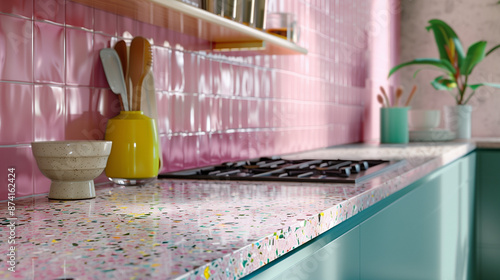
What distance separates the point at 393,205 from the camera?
4.97 ft

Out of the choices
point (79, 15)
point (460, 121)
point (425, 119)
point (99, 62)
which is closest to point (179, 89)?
point (99, 62)

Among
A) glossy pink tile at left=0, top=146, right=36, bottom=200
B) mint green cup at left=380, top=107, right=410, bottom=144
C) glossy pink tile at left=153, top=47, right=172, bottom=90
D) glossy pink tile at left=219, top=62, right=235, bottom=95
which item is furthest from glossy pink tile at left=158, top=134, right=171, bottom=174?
mint green cup at left=380, top=107, right=410, bottom=144

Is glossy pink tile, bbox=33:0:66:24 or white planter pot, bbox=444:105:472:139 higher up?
glossy pink tile, bbox=33:0:66:24

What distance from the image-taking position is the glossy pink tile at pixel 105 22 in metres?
1.39

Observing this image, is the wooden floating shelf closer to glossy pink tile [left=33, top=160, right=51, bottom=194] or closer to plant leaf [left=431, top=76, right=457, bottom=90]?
glossy pink tile [left=33, top=160, right=51, bottom=194]

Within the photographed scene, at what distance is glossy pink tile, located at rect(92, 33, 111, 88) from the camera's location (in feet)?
4.56

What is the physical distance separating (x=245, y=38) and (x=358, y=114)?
6.48ft

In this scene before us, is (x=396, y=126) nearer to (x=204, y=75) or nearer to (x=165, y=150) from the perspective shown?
(x=204, y=75)

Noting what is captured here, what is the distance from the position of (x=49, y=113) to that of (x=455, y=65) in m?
3.26

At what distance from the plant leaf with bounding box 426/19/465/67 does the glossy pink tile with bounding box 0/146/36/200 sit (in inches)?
124

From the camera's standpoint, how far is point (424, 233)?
190cm

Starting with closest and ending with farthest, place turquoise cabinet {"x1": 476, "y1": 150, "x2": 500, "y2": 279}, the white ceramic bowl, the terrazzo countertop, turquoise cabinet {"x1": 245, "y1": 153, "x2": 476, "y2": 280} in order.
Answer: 1. the terrazzo countertop
2. turquoise cabinet {"x1": 245, "y1": 153, "x2": 476, "y2": 280}
3. turquoise cabinet {"x1": 476, "y1": 150, "x2": 500, "y2": 279}
4. the white ceramic bowl

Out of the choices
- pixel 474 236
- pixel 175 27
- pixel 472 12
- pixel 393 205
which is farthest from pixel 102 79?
pixel 472 12

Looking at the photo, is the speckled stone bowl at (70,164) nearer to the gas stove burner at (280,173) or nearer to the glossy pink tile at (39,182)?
the glossy pink tile at (39,182)
